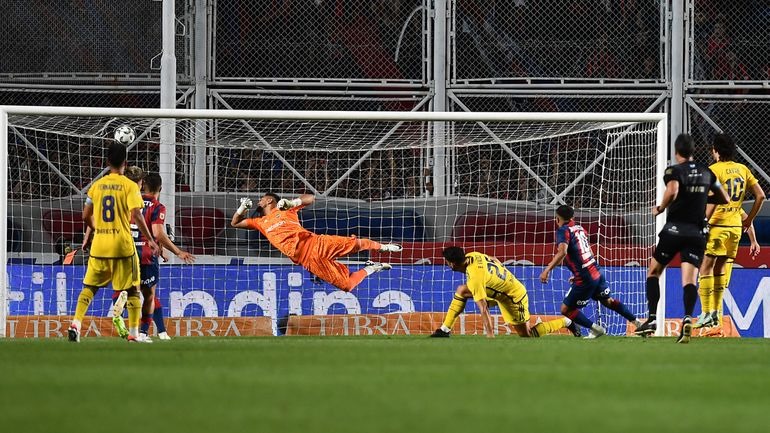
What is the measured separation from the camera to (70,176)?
20219 millimetres

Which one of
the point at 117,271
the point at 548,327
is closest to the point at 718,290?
the point at 548,327

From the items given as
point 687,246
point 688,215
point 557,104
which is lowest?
point 687,246

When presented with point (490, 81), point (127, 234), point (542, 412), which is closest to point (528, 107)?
point (490, 81)

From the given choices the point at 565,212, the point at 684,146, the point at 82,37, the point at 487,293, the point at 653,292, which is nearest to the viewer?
the point at 684,146

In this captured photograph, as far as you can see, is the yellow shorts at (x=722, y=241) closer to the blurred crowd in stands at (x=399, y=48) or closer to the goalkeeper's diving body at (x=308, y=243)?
the goalkeeper's diving body at (x=308, y=243)

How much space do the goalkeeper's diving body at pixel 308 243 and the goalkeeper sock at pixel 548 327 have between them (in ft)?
6.69

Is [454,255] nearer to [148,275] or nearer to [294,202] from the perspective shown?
[294,202]

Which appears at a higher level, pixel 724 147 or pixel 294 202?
pixel 724 147

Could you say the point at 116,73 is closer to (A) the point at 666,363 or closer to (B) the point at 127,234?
(B) the point at 127,234

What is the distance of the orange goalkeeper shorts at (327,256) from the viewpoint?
15.6m

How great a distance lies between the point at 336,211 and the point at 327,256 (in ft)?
8.13

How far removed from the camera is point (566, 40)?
70.5 ft

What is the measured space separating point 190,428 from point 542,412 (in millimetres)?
1476

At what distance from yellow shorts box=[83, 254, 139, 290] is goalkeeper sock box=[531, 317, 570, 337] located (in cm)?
469
